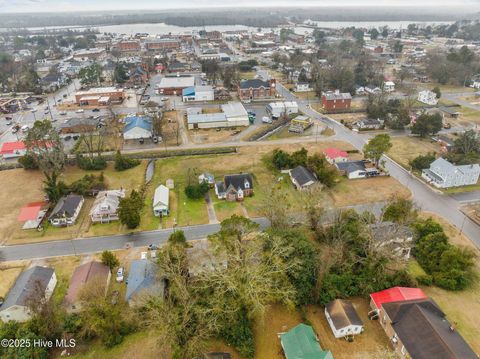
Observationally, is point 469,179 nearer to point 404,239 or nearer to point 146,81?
point 404,239

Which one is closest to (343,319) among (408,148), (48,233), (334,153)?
(334,153)

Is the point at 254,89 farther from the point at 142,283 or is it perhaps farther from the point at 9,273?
the point at 9,273

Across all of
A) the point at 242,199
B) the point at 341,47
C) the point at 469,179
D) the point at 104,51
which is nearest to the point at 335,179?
the point at 242,199

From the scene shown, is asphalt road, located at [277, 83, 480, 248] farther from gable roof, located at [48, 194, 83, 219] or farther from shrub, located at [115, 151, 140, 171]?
gable roof, located at [48, 194, 83, 219]

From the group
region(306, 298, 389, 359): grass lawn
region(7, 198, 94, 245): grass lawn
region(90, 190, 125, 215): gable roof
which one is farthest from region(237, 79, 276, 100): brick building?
region(306, 298, 389, 359): grass lawn

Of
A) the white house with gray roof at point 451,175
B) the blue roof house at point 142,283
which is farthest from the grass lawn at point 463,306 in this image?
the blue roof house at point 142,283

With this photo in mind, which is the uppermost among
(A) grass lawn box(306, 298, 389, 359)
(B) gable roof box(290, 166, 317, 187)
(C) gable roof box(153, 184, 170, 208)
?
(B) gable roof box(290, 166, 317, 187)

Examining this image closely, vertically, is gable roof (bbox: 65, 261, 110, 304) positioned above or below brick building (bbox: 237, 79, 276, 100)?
below
